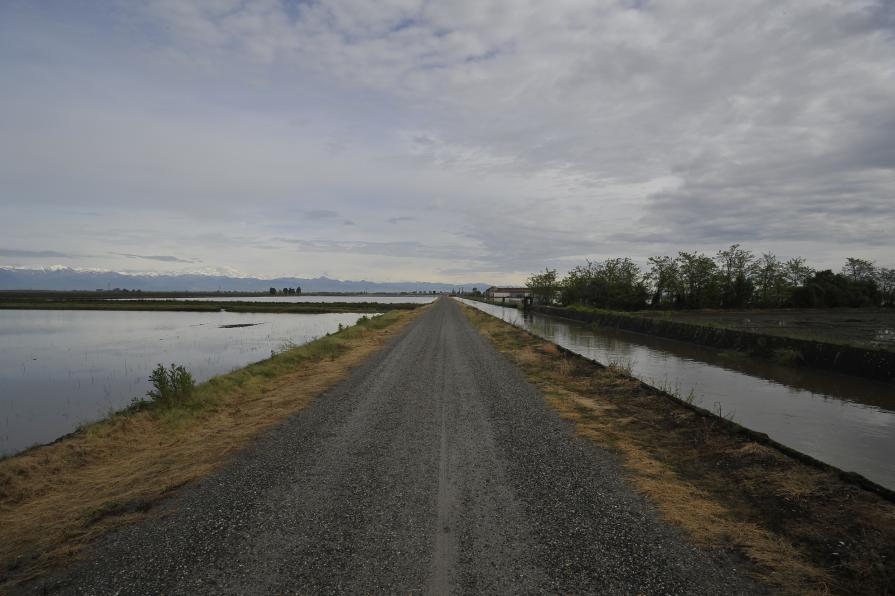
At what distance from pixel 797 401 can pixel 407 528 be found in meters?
13.1

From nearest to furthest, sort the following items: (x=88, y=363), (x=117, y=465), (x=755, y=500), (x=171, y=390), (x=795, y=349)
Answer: (x=755, y=500), (x=117, y=465), (x=171, y=390), (x=795, y=349), (x=88, y=363)

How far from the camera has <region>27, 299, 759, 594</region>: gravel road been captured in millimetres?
4293

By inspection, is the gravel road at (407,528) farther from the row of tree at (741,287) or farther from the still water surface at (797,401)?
the row of tree at (741,287)

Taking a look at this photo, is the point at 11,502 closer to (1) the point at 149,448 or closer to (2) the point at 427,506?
(1) the point at 149,448

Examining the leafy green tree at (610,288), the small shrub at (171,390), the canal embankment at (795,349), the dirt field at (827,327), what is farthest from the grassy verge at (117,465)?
the leafy green tree at (610,288)

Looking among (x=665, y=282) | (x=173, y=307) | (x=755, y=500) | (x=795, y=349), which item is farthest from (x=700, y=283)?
(x=173, y=307)

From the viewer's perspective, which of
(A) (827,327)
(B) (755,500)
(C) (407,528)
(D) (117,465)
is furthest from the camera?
(A) (827,327)

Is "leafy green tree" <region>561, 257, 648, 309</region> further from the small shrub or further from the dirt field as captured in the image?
the small shrub

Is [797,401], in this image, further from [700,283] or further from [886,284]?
[886,284]

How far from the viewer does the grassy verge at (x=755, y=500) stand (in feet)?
14.6

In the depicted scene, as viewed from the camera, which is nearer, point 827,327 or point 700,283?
point 827,327

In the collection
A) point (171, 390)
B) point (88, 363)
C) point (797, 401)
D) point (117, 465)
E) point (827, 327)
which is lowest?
point (88, 363)

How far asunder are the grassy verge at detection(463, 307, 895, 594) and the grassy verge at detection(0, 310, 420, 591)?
22.7ft

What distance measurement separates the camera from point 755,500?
→ 6074mm
